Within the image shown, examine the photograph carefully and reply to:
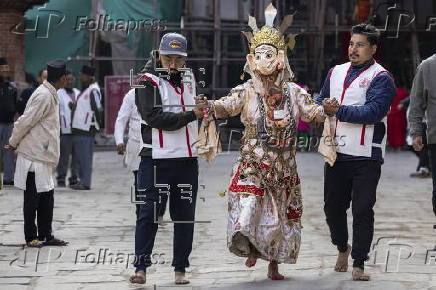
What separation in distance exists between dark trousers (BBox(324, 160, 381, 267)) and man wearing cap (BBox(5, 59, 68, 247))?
2.92m

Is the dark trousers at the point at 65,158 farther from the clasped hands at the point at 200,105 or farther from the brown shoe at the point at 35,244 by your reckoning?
the clasped hands at the point at 200,105

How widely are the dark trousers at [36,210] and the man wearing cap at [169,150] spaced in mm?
2363

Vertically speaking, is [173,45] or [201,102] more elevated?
[173,45]

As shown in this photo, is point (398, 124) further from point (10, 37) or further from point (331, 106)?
point (331, 106)

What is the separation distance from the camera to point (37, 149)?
10.4 meters

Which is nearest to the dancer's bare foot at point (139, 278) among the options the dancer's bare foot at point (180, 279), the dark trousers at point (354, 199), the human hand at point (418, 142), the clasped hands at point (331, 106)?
the dancer's bare foot at point (180, 279)

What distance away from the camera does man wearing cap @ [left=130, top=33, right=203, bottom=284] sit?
8.14 m

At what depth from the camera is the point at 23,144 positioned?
410 inches

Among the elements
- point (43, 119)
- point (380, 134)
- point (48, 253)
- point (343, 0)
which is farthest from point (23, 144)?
point (343, 0)

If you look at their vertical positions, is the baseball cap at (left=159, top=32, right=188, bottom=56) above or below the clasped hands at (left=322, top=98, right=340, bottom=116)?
above

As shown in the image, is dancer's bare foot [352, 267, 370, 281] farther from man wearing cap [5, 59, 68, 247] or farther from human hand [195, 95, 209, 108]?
man wearing cap [5, 59, 68, 247]

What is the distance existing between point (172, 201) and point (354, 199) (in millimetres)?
1373

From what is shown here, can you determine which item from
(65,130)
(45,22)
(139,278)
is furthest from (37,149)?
(45,22)

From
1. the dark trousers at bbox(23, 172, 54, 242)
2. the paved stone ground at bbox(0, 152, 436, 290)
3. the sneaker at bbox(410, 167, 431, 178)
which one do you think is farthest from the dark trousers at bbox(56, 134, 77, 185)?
the dark trousers at bbox(23, 172, 54, 242)
